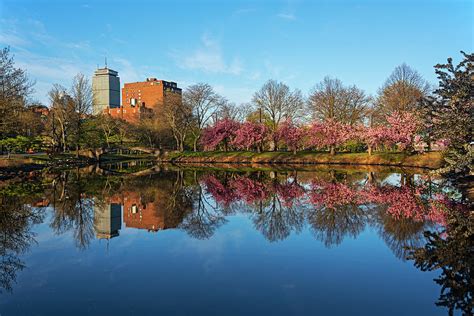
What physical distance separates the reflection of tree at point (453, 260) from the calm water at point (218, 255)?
22 cm

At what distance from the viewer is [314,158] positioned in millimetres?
48562

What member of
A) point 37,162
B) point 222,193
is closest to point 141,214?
point 222,193

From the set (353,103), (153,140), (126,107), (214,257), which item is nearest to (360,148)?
(353,103)

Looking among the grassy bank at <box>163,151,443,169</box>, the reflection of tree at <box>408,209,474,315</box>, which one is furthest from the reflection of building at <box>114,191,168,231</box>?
the grassy bank at <box>163,151,443,169</box>

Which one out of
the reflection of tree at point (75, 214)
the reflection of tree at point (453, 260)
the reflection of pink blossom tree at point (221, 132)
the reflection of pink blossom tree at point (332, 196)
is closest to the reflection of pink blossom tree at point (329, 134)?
the reflection of pink blossom tree at point (221, 132)

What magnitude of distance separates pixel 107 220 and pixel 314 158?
39.3m

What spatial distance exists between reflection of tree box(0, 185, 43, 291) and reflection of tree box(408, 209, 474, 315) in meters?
8.35

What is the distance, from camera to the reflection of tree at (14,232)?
24.9 ft

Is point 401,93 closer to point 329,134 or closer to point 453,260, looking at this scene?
point 329,134

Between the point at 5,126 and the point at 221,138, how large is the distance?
31983 mm

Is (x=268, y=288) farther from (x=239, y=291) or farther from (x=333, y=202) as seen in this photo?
(x=333, y=202)

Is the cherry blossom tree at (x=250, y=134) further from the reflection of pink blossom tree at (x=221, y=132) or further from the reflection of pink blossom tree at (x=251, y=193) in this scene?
the reflection of pink blossom tree at (x=251, y=193)

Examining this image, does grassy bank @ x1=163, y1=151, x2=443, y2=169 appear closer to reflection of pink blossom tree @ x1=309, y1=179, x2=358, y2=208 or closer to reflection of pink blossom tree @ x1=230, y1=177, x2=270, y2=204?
reflection of pink blossom tree @ x1=309, y1=179, x2=358, y2=208

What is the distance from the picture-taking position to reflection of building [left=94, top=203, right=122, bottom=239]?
11.0 meters
